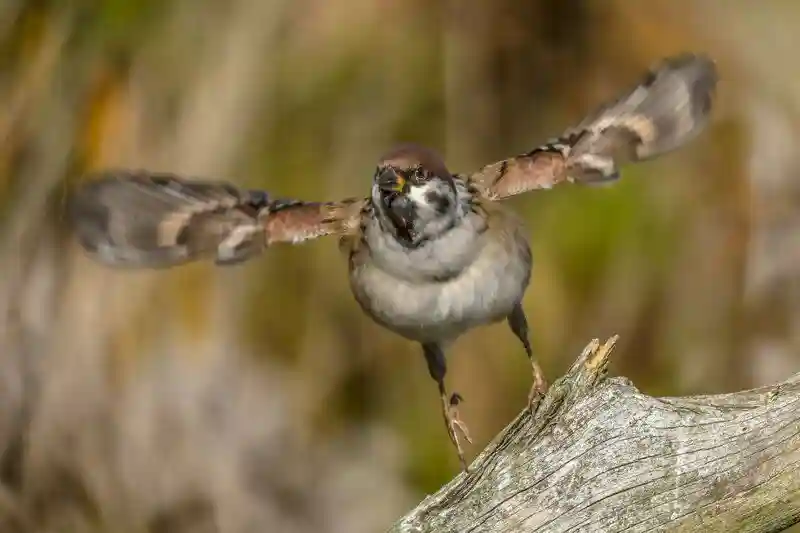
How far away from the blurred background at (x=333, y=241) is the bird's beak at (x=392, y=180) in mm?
1005

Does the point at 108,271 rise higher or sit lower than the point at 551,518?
higher

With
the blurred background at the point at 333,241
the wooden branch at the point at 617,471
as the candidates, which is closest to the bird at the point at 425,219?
the wooden branch at the point at 617,471

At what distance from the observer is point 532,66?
220 cm

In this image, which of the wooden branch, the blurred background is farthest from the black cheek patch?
the blurred background

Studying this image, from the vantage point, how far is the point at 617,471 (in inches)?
37.2

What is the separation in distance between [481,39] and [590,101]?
10.5 inches

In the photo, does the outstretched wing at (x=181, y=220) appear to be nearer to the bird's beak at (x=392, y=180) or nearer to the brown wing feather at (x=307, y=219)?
the brown wing feather at (x=307, y=219)

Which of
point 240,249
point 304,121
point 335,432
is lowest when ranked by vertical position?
point 240,249

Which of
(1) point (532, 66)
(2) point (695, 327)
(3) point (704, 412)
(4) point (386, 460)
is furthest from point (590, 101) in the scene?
(3) point (704, 412)

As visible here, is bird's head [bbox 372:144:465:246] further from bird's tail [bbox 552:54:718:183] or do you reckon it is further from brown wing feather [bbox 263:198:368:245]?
bird's tail [bbox 552:54:718:183]

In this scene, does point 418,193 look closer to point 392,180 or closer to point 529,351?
point 392,180

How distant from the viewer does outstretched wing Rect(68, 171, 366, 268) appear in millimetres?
1251

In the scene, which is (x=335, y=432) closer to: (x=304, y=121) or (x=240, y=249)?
(x=304, y=121)

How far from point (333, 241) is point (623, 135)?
999 mm
